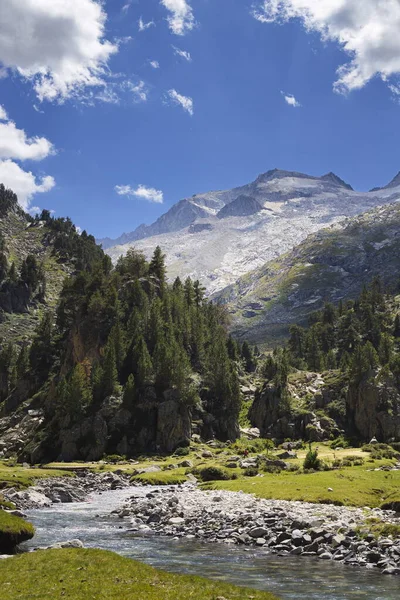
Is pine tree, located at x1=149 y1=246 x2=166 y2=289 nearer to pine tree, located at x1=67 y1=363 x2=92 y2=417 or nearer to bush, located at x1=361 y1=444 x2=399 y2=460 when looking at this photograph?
pine tree, located at x1=67 y1=363 x2=92 y2=417

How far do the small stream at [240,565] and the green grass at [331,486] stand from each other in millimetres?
15659

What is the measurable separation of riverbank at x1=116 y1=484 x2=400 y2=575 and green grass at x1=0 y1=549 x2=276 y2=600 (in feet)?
36.9

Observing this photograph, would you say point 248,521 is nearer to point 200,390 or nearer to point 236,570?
point 236,570

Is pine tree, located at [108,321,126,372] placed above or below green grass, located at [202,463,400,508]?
above

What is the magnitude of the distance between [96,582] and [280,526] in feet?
62.1

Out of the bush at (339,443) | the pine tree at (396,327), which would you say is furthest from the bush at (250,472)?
the pine tree at (396,327)

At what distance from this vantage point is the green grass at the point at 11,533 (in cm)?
2898

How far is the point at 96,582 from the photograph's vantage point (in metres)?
19.6

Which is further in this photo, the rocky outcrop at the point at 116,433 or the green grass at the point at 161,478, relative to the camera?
the rocky outcrop at the point at 116,433

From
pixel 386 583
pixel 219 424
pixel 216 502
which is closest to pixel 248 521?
pixel 216 502

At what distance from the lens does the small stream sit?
23047 millimetres

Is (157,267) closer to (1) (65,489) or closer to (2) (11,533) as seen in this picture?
(1) (65,489)

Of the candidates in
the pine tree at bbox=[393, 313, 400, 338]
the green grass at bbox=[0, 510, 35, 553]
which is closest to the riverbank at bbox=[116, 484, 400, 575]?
the green grass at bbox=[0, 510, 35, 553]

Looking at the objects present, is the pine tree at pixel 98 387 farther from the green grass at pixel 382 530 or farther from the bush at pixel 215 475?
the green grass at pixel 382 530
